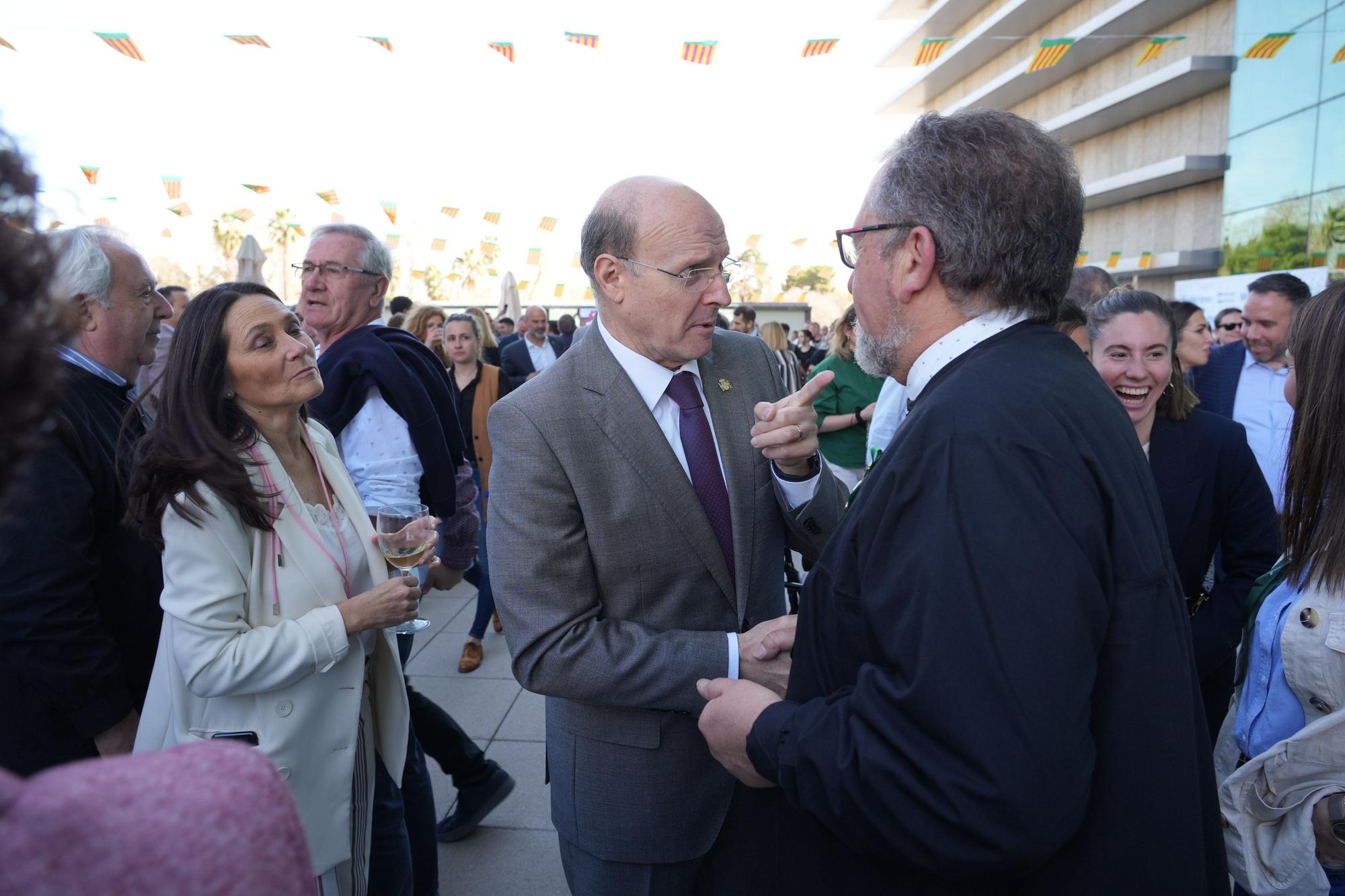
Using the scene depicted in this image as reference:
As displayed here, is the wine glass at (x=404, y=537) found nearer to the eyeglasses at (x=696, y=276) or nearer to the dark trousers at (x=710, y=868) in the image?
the dark trousers at (x=710, y=868)

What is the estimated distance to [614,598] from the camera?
6.37ft

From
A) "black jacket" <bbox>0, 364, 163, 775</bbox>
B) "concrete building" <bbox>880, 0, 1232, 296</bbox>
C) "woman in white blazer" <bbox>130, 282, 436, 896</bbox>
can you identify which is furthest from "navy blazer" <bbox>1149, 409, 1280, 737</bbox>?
"concrete building" <bbox>880, 0, 1232, 296</bbox>

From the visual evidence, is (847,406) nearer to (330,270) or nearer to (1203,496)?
(1203,496)

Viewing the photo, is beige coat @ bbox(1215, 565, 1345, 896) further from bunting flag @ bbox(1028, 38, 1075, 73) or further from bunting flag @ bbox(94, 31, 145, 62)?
bunting flag @ bbox(1028, 38, 1075, 73)

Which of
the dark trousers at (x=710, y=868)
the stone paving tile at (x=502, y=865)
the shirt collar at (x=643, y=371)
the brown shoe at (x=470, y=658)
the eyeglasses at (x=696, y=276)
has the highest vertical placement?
the eyeglasses at (x=696, y=276)

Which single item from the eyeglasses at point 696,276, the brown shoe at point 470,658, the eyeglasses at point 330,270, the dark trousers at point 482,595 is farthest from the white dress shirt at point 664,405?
the brown shoe at point 470,658

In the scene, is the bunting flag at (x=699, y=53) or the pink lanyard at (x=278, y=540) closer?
the pink lanyard at (x=278, y=540)

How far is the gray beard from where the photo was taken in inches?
59.4

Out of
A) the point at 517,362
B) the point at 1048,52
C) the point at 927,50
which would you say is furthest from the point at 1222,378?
the point at 1048,52

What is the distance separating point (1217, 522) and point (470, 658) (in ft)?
13.9

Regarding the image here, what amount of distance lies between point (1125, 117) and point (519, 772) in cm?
3316

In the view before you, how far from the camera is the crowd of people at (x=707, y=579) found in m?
1.09

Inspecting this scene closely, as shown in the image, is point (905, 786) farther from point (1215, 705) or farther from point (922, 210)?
point (1215, 705)

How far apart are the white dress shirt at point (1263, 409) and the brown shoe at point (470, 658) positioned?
508cm
